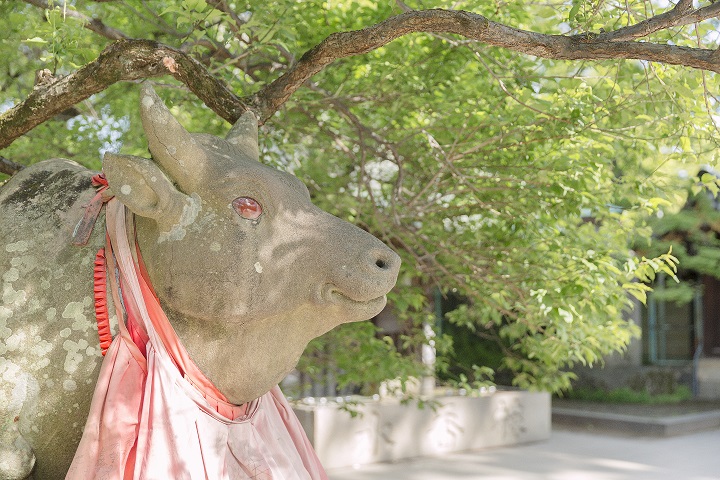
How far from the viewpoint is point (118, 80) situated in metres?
3.01

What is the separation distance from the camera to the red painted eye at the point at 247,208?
7.72 feet

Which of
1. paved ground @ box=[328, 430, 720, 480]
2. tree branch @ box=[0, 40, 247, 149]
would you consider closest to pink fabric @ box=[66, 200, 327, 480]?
tree branch @ box=[0, 40, 247, 149]

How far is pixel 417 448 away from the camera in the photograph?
29.4 feet

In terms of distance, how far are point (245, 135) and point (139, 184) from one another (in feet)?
1.91

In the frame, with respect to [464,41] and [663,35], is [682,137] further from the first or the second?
[464,41]

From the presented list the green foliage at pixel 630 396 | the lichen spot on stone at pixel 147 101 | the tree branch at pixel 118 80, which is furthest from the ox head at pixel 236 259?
the green foliage at pixel 630 396

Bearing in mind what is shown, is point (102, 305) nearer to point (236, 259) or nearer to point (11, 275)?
point (11, 275)

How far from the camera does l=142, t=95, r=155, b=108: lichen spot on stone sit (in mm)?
2209

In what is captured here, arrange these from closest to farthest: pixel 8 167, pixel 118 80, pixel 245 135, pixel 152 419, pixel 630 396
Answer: pixel 152 419
pixel 245 135
pixel 118 80
pixel 8 167
pixel 630 396

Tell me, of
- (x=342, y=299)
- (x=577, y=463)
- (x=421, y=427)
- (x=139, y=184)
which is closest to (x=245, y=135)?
(x=139, y=184)

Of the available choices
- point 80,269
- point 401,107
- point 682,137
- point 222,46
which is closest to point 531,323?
point 682,137

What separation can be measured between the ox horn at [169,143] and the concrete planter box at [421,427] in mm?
5703

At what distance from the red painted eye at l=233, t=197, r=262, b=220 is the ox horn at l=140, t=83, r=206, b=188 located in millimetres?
147

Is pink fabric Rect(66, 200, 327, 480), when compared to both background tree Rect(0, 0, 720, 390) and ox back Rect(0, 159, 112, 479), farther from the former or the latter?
background tree Rect(0, 0, 720, 390)
